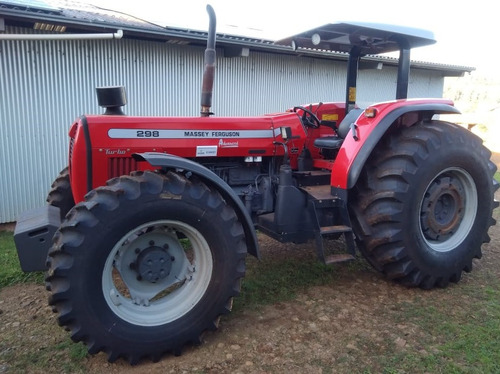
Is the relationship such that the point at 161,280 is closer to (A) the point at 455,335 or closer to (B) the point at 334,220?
(B) the point at 334,220

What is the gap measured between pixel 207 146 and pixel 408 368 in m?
2.27

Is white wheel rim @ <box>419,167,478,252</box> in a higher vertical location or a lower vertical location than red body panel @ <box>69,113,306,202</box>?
lower

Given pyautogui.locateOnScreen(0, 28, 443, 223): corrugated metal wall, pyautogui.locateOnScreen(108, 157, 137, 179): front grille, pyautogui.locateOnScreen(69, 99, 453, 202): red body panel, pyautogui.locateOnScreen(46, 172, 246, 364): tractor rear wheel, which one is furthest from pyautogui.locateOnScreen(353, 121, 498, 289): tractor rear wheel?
pyautogui.locateOnScreen(0, 28, 443, 223): corrugated metal wall

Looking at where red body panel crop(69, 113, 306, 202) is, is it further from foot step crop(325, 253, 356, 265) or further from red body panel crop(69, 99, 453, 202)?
foot step crop(325, 253, 356, 265)

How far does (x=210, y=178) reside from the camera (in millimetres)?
3012

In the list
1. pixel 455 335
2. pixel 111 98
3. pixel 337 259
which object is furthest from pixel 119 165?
pixel 455 335

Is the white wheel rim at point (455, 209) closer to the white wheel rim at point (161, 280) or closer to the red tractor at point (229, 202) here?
the red tractor at point (229, 202)

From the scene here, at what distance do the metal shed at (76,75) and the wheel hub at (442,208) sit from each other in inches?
102

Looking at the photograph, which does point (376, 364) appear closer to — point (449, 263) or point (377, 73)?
point (449, 263)

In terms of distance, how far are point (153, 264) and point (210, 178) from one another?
72cm

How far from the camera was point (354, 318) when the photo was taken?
3416mm

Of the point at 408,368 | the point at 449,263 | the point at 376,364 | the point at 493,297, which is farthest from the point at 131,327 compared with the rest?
the point at 493,297

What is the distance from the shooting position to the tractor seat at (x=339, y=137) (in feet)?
13.4

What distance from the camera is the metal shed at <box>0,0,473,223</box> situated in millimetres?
5949
